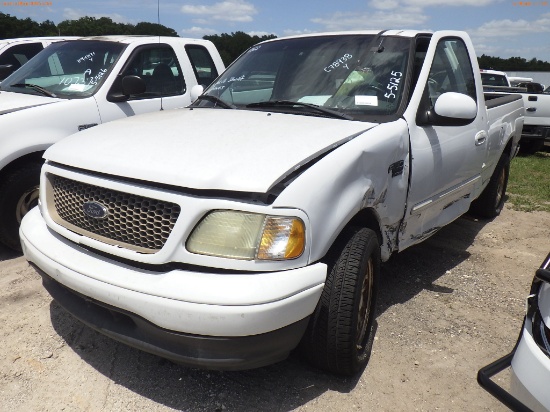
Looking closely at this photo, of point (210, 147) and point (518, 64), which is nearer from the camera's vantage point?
point (210, 147)

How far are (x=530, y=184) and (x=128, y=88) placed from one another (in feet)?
19.9

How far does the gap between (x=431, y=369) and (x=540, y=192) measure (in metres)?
5.26

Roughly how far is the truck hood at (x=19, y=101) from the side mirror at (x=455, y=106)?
3215 mm

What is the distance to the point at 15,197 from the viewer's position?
4.12 m

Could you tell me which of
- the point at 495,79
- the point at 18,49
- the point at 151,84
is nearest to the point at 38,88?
the point at 151,84

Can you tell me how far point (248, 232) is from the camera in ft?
7.09

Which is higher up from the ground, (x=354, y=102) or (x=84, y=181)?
(x=354, y=102)

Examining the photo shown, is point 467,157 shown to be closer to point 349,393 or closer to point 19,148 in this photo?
point 349,393

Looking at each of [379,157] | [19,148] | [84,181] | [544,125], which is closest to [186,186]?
[84,181]

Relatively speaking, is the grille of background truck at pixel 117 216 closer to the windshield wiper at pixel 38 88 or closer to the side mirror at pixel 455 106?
the side mirror at pixel 455 106

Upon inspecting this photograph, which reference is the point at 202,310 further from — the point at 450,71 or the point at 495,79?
the point at 495,79

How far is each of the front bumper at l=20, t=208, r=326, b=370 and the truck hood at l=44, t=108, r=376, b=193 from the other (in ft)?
1.30

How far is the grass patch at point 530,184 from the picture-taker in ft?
21.4

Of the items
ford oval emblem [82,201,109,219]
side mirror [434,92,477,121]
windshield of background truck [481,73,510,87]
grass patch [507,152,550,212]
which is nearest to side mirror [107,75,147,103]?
ford oval emblem [82,201,109,219]
